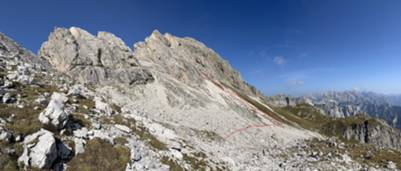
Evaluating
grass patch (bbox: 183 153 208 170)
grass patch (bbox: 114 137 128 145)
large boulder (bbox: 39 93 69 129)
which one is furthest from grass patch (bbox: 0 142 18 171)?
grass patch (bbox: 183 153 208 170)

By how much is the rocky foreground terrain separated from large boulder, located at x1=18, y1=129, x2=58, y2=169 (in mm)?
46

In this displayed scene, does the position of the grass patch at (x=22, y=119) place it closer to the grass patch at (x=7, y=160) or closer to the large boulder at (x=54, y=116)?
→ the large boulder at (x=54, y=116)

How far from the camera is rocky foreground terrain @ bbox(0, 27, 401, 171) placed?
50.5 feet

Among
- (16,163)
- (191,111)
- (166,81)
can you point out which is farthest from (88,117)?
(166,81)

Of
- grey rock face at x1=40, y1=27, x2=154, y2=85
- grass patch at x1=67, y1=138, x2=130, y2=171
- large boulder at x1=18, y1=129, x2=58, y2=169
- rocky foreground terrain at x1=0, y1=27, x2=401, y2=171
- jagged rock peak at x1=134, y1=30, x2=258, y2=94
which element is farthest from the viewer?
jagged rock peak at x1=134, y1=30, x2=258, y2=94

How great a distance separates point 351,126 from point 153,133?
163184 millimetres

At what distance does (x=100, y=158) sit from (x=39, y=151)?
3.35m

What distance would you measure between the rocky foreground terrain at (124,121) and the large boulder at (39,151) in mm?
46

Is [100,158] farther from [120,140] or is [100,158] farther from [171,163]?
[171,163]

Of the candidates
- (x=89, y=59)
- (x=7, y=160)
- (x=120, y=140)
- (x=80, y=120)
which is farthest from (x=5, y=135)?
(x=89, y=59)

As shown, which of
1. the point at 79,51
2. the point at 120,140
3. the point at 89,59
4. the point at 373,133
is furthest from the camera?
the point at 373,133

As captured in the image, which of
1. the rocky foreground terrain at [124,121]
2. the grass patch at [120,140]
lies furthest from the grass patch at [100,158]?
the grass patch at [120,140]

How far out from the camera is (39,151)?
44.0 ft

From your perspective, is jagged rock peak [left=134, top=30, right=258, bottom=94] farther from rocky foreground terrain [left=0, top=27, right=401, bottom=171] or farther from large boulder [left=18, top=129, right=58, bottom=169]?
large boulder [left=18, top=129, right=58, bottom=169]
